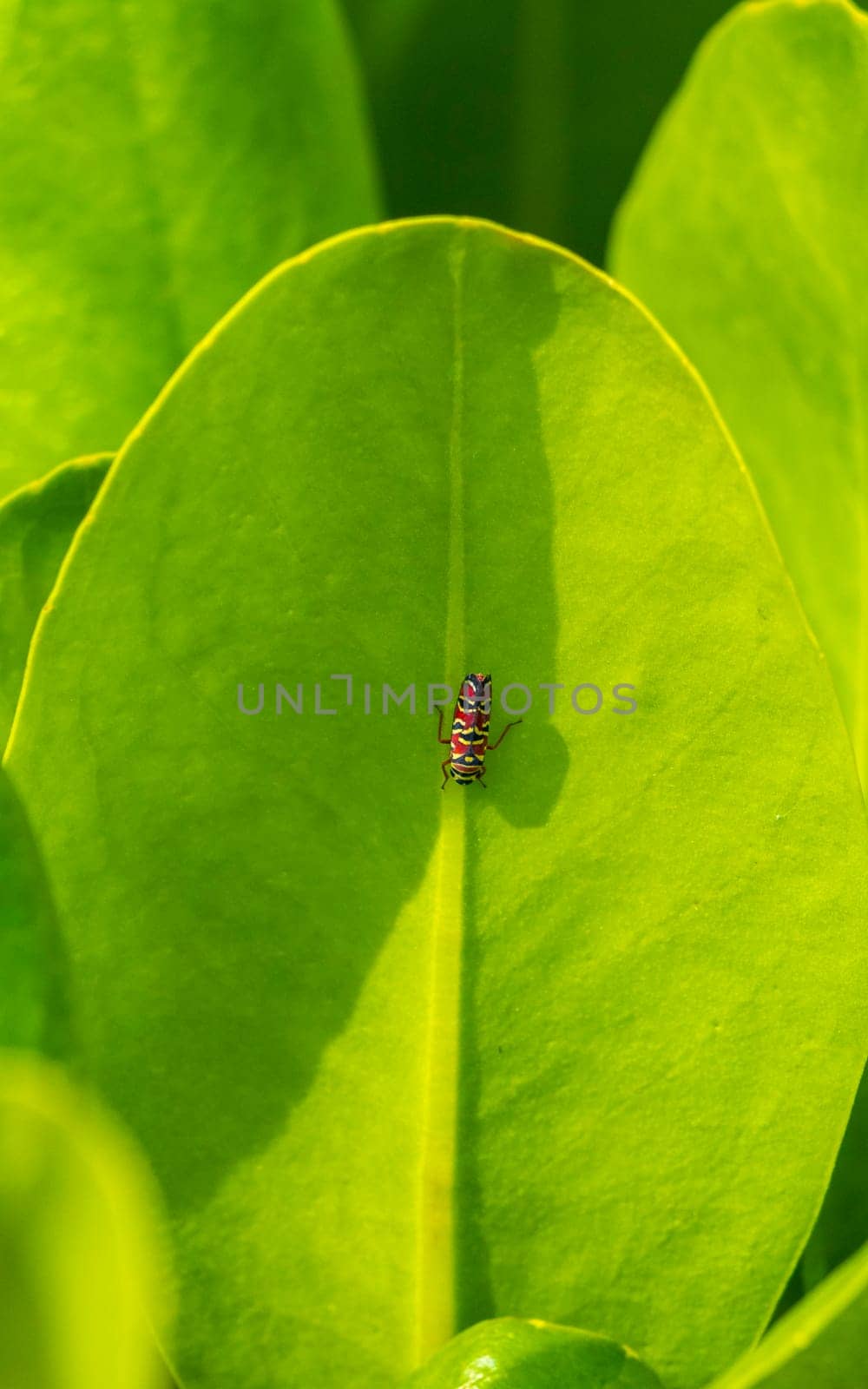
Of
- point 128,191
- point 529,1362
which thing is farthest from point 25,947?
point 128,191

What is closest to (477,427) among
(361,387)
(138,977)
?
(361,387)

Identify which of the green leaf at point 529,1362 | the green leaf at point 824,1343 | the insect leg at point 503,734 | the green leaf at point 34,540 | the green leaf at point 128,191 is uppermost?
the green leaf at point 128,191

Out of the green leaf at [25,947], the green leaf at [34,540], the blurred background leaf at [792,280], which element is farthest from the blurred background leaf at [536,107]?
the green leaf at [25,947]

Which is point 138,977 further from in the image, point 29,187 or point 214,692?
point 29,187

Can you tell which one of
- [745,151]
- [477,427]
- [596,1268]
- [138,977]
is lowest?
[596,1268]

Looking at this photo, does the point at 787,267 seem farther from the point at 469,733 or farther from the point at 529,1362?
the point at 529,1362

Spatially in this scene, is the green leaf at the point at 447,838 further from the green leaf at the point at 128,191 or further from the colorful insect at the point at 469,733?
the green leaf at the point at 128,191
